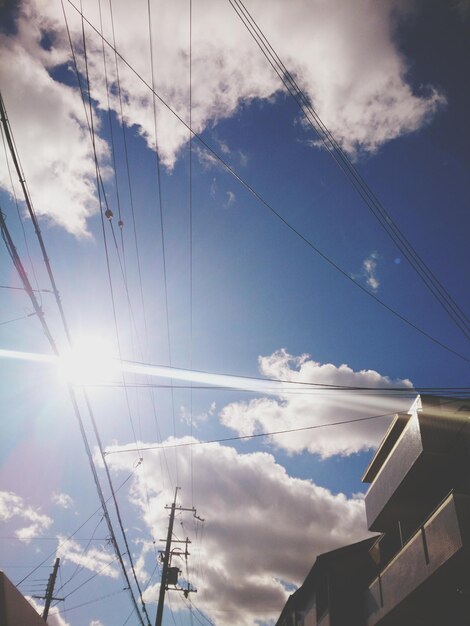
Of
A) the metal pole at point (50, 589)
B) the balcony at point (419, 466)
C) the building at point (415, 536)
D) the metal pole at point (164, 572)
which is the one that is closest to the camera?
the building at point (415, 536)

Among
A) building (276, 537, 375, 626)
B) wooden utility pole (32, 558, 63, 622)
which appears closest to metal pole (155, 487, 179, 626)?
building (276, 537, 375, 626)

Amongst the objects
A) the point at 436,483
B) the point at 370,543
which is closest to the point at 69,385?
the point at 436,483

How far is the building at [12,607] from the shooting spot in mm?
6348

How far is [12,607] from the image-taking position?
675 centimetres

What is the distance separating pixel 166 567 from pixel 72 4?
21497 millimetres

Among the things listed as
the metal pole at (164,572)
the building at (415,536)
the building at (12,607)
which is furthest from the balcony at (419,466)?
the metal pole at (164,572)

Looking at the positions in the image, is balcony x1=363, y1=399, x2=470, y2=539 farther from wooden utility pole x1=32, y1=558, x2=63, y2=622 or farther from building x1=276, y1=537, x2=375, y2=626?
wooden utility pole x1=32, y1=558, x2=63, y2=622

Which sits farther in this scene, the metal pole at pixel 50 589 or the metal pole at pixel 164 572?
the metal pole at pixel 50 589

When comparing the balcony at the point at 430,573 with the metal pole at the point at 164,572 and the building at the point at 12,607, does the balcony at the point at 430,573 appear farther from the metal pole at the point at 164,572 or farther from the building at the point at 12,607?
the metal pole at the point at 164,572

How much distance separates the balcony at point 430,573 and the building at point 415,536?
19 mm

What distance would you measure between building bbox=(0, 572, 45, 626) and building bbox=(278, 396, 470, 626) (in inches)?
336

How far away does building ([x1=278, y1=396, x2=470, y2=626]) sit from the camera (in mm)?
7766

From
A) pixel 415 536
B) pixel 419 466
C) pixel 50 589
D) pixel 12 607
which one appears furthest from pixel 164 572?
pixel 419 466

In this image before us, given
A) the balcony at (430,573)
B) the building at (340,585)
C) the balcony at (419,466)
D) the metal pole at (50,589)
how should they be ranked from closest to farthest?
the balcony at (430,573)
the balcony at (419,466)
the building at (340,585)
the metal pole at (50,589)
